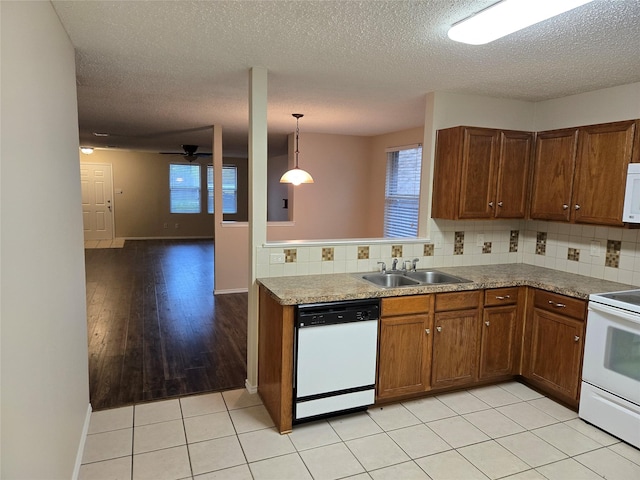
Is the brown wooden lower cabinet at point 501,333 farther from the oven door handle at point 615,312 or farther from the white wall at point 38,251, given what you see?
the white wall at point 38,251

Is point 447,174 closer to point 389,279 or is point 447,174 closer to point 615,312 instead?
point 389,279

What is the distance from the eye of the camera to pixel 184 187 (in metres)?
11.7

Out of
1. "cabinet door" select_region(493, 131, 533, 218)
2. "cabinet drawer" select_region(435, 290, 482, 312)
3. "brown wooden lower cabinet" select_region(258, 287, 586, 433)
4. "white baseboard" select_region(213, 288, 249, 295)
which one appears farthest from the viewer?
"white baseboard" select_region(213, 288, 249, 295)

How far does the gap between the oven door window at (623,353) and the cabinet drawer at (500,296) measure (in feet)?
2.29

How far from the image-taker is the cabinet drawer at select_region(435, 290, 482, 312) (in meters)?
3.06

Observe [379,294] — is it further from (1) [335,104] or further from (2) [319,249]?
(1) [335,104]

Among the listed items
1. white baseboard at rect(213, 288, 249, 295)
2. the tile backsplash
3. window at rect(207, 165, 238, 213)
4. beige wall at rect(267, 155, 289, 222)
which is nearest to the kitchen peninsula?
the tile backsplash

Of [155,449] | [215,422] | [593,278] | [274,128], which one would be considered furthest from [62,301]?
[274,128]

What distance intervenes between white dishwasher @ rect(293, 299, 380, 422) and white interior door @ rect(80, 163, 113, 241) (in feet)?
32.2

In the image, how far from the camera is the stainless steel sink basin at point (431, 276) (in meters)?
3.39

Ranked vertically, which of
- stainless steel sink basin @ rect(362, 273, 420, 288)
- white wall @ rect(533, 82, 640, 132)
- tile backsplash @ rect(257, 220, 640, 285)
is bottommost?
stainless steel sink basin @ rect(362, 273, 420, 288)

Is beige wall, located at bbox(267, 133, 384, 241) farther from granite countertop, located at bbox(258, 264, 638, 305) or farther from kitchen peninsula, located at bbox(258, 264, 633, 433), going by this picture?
kitchen peninsula, located at bbox(258, 264, 633, 433)

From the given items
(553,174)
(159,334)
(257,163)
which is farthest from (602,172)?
(159,334)

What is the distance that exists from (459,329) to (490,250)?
3.63 ft
